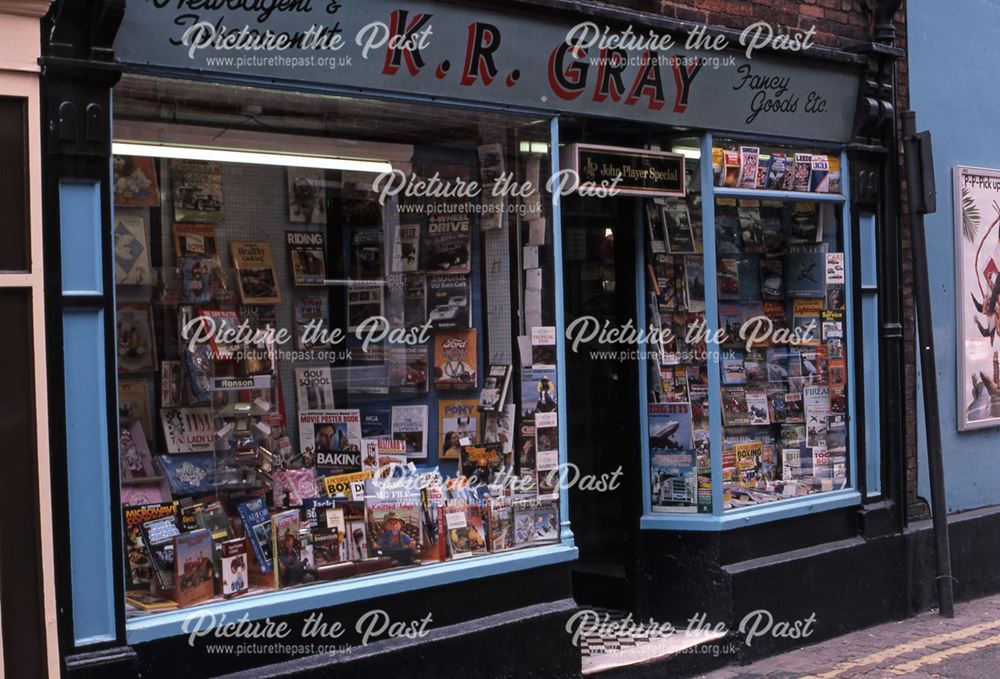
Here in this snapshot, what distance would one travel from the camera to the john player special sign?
4918mm

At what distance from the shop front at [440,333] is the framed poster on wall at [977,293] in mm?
1087

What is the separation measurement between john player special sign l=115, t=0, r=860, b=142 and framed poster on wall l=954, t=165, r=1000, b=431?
161cm

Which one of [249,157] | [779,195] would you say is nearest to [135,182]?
[249,157]

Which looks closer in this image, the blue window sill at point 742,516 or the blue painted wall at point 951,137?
→ the blue window sill at point 742,516

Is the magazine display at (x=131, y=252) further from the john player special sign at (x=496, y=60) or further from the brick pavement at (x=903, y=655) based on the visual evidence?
the brick pavement at (x=903, y=655)

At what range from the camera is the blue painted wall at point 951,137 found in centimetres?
847

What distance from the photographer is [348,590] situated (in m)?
5.34

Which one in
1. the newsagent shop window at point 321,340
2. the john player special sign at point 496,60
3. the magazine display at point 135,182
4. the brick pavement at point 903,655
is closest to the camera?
the john player special sign at point 496,60

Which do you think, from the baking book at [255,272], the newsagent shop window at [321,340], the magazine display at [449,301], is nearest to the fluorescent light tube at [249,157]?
the newsagent shop window at [321,340]

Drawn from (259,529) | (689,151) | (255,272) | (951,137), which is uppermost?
(951,137)

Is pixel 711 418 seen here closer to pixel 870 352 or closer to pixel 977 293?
pixel 870 352

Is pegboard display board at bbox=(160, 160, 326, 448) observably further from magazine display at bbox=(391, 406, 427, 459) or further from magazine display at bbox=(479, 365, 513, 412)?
magazine display at bbox=(479, 365, 513, 412)

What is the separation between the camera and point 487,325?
21.1ft

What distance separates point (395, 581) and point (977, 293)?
221 inches
